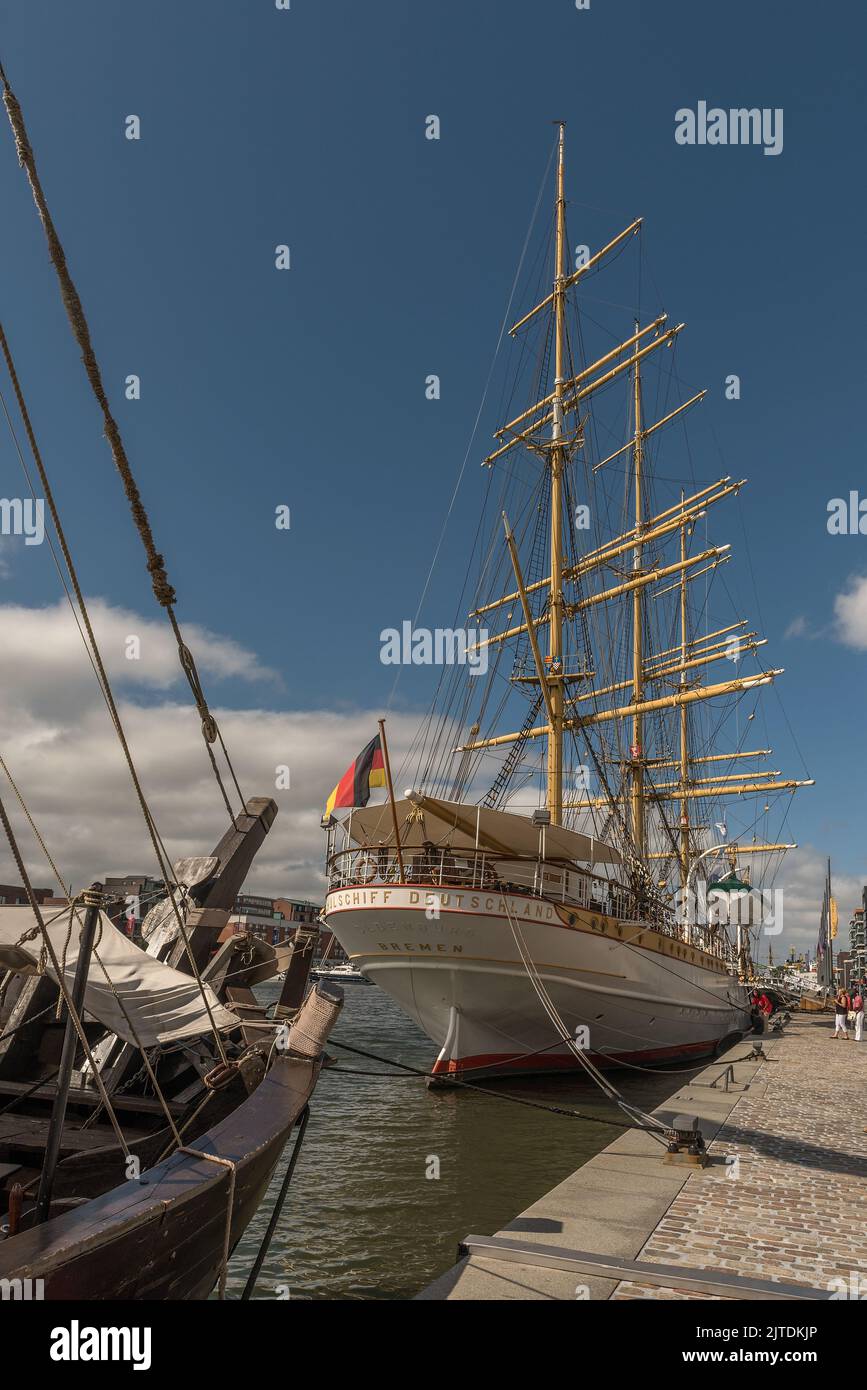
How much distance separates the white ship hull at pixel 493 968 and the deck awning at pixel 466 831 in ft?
5.47

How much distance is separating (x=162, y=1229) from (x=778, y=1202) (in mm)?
6873

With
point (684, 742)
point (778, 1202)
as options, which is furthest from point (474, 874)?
point (684, 742)

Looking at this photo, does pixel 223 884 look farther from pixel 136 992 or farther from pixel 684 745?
pixel 684 745

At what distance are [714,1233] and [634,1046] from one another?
17.4m

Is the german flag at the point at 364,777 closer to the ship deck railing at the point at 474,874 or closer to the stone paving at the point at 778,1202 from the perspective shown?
the ship deck railing at the point at 474,874

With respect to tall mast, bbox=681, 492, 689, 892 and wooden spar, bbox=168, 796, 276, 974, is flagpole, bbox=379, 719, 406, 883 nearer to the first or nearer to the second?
wooden spar, bbox=168, 796, 276, 974

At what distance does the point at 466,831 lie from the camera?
2092 centimetres

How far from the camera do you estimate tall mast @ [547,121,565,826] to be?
2867 cm

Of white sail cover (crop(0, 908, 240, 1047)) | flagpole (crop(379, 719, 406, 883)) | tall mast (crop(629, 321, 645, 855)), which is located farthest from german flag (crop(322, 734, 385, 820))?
tall mast (crop(629, 321, 645, 855))

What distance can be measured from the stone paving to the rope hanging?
5353 mm

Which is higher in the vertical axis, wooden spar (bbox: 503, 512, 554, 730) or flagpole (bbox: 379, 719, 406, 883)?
wooden spar (bbox: 503, 512, 554, 730)

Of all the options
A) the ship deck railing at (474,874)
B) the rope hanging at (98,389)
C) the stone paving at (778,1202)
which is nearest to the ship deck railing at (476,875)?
the ship deck railing at (474,874)

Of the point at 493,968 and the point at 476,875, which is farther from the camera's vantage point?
the point at 476,875
